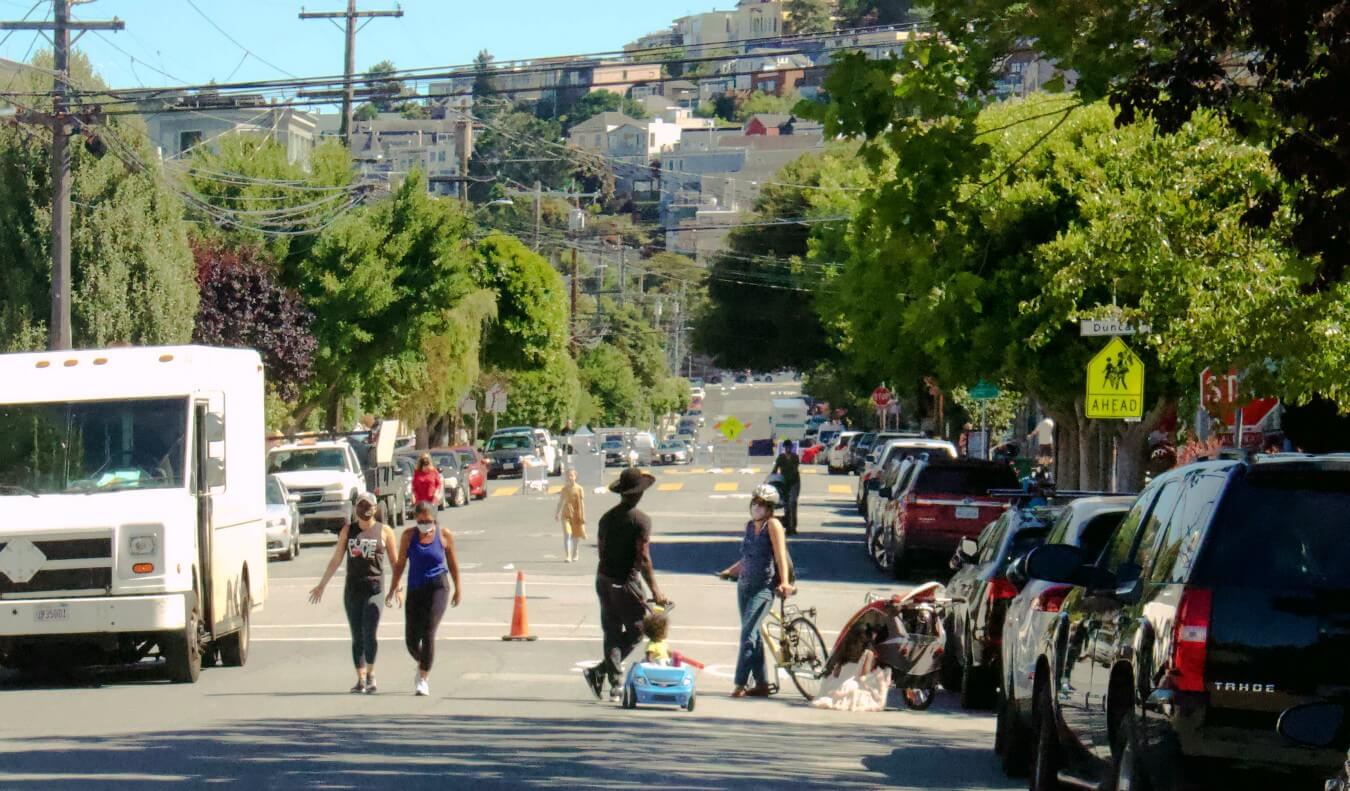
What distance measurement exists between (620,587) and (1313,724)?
9.28 metres

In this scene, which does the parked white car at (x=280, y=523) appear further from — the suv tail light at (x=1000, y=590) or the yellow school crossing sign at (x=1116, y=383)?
the suv tail light at (x=1000, y=590)

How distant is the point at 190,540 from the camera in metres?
17.4

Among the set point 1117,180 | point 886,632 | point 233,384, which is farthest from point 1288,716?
point 1117,180

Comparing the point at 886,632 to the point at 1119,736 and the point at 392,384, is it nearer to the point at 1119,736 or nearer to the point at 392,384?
the point at 1119,736

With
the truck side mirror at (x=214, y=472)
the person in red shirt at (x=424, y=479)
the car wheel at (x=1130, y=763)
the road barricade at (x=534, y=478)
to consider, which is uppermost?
the truck side mirror at (x=214, y=472)

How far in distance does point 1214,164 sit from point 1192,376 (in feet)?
22.3

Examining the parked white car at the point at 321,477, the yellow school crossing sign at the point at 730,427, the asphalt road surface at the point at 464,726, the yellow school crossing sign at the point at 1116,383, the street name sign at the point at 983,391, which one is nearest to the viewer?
the asphalt road surface at the point at 464,726

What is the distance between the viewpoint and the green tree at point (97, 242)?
35.3 metres

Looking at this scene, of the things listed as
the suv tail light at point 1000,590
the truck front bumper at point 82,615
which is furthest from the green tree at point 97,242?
the suv tail light at point 1000,590

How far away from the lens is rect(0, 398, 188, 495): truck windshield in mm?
17641

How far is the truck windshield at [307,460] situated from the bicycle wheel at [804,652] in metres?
23.5

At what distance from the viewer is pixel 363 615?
16.7 metres

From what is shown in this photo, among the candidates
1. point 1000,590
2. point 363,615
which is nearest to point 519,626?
point 363,615

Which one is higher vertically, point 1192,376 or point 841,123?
point 841,123
